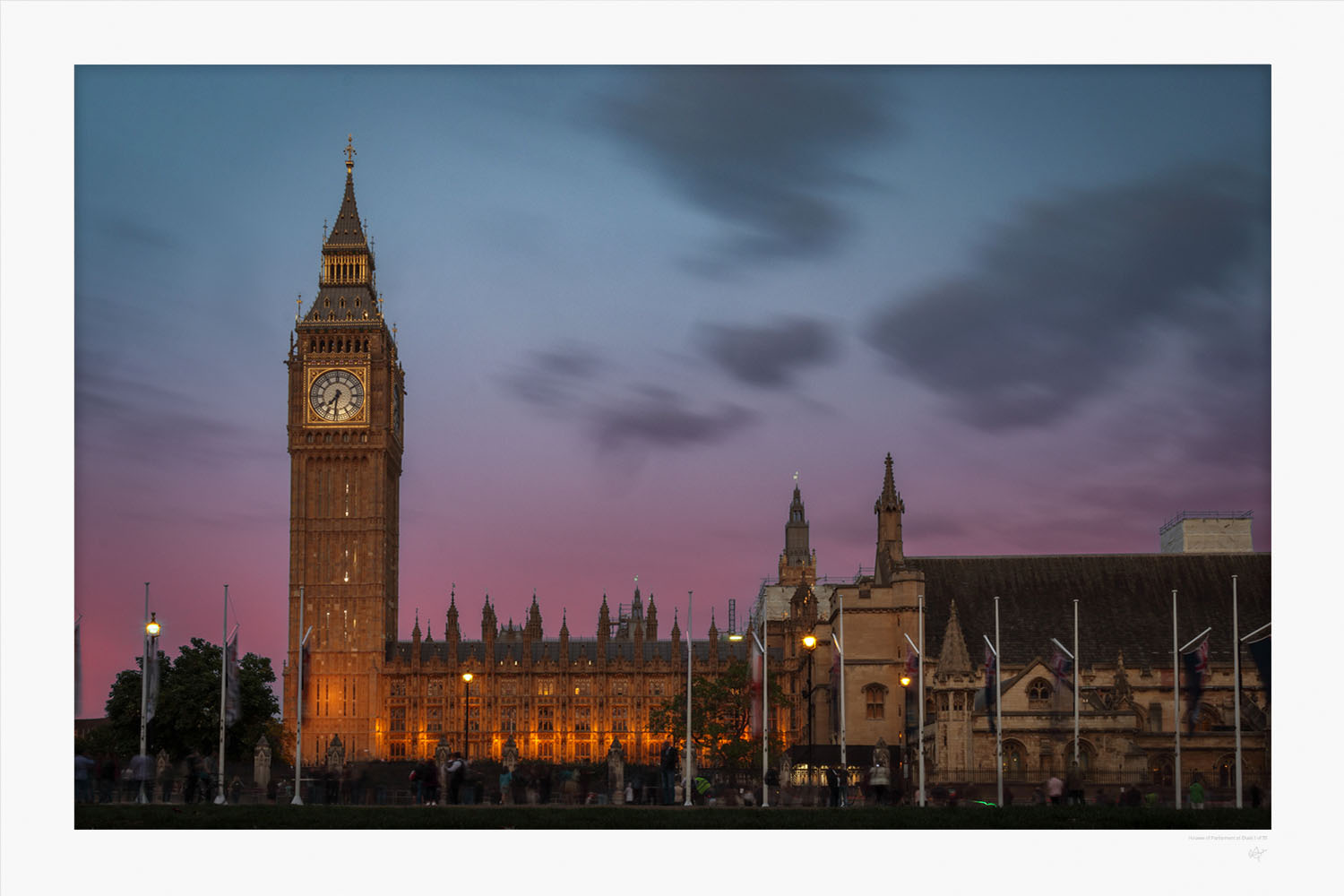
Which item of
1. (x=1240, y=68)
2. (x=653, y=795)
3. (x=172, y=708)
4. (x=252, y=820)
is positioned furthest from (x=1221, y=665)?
(x=172, y=708)

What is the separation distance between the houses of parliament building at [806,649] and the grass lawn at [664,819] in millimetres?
10095

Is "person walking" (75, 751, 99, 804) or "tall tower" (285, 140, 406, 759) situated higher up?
"tall tower" (285, 140, 406, 759)

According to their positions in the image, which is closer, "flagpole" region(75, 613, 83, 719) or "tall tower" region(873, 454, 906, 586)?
"flagpole" region(75, 613, 83, 719)

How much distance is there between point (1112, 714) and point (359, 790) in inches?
989

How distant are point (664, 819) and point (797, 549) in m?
138

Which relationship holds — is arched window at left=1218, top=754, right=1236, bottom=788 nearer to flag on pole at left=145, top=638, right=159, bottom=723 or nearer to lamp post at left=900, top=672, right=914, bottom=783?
lamp post at left=900, top=672, right=914, bottom=783

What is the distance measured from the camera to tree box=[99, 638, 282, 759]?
83.4 metres

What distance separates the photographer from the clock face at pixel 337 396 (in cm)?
12588

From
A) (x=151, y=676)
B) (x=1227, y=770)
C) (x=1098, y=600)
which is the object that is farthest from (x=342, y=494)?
(x=1227, y=770)

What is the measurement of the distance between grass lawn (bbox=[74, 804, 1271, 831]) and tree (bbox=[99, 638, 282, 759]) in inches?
1817

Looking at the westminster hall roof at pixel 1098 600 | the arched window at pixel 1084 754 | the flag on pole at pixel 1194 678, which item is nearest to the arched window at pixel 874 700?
the westminster hall roof at pixel 1098 600

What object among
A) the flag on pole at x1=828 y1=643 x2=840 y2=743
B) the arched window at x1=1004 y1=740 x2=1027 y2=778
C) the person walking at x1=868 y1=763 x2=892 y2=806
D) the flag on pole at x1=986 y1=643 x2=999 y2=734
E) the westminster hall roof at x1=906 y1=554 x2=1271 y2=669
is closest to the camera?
the person walking at x1=868 y1=763 x2=892 y2=806

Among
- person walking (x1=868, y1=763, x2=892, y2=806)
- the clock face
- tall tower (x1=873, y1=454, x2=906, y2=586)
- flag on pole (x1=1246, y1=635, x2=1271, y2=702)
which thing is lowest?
person walking (x1=868, y1=763, x2=892, y2=806)

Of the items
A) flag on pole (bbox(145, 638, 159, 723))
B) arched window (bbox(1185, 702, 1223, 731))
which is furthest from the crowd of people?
arched window (bbox(1185, 702, 1223, 731))
